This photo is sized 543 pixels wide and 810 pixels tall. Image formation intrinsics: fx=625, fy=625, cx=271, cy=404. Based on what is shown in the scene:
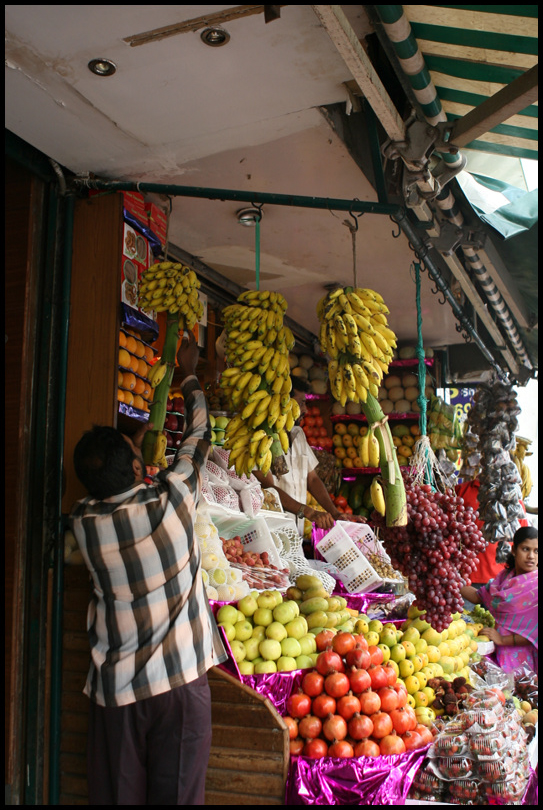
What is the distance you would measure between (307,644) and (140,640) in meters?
0.88

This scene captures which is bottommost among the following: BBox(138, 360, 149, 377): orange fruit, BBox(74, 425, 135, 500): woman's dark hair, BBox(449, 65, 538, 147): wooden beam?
BBox(74, 425, 135, 500): woman's dark hair

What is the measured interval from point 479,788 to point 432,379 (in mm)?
4788

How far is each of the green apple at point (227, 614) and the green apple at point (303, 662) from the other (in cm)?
32

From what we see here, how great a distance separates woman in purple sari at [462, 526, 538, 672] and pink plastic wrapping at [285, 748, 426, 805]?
6.08ft

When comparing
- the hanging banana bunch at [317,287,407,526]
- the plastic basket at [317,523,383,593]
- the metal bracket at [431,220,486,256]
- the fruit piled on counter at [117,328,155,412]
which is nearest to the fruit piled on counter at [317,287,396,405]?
the hanging banana bunch at [317,287,407,526]

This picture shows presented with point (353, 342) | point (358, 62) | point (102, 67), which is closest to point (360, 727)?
point (353, 342)

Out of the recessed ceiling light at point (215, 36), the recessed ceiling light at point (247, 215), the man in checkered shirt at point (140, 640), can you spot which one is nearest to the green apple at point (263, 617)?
the man in checkered shirt at point (140, 640)

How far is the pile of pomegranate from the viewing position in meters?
2.38

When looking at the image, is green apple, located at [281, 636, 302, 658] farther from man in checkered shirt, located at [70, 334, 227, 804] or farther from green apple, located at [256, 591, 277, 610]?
man in checkered shirt, located at [70, 334, 227, 804]

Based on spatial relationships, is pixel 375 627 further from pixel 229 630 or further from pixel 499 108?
pixel 499 108

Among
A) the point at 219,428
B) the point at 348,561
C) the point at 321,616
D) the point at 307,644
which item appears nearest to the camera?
the point at 307,644

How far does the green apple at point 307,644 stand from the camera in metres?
2.73

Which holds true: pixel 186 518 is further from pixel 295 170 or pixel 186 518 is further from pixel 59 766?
pixel 295 170

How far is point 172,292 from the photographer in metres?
2.68
